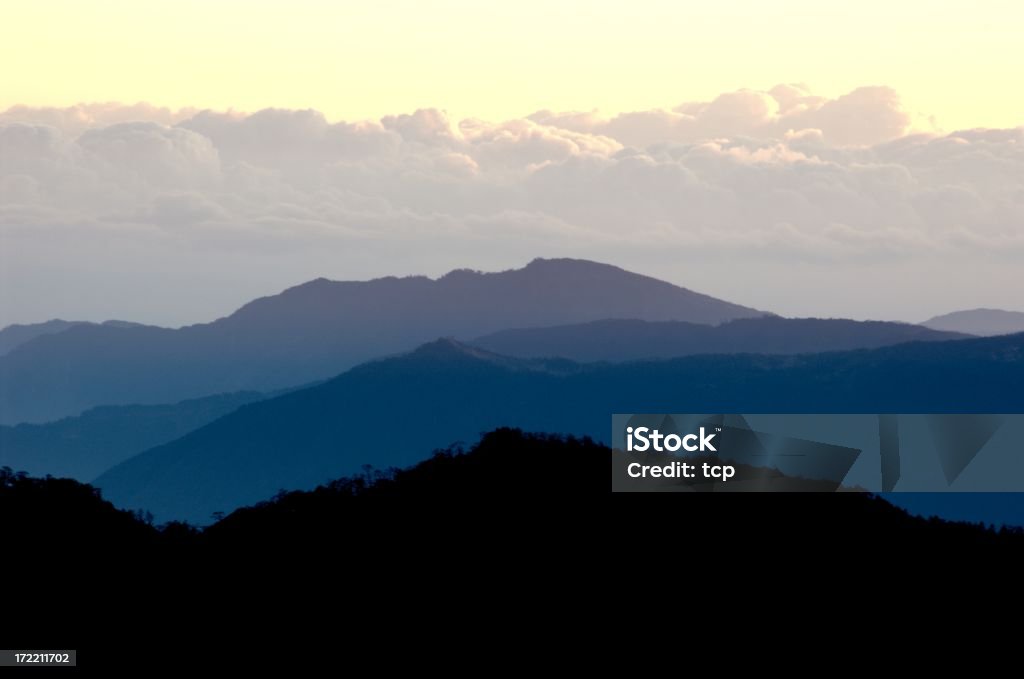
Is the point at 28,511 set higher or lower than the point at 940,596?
higher

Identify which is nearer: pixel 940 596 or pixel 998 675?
pixel 998 675

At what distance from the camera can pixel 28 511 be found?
6894 centimetres

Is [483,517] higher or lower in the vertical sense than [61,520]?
lower

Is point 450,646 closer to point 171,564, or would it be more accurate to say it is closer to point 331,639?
point 331,639

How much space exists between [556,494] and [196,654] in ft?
78.0

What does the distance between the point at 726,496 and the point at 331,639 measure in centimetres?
2494

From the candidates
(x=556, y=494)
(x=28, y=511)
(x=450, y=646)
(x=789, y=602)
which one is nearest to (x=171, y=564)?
(x=28, y=511)

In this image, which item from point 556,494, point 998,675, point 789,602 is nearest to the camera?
point 998,675

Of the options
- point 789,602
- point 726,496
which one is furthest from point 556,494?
point 789,602

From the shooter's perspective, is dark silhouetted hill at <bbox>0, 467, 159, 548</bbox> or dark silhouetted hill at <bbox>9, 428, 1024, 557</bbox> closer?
dark silhouetted hill at <bbox>0, 467, 159, 548</bbox>

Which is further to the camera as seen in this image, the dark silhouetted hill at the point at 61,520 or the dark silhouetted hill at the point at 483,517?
the dark silhouetted hill at the point at 483,517

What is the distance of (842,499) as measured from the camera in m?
78.9

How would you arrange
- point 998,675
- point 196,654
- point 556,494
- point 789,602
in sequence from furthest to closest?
point 556,494 → point 789,602 → point 998,675 → point 196,654

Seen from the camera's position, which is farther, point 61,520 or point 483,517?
point 483,517
